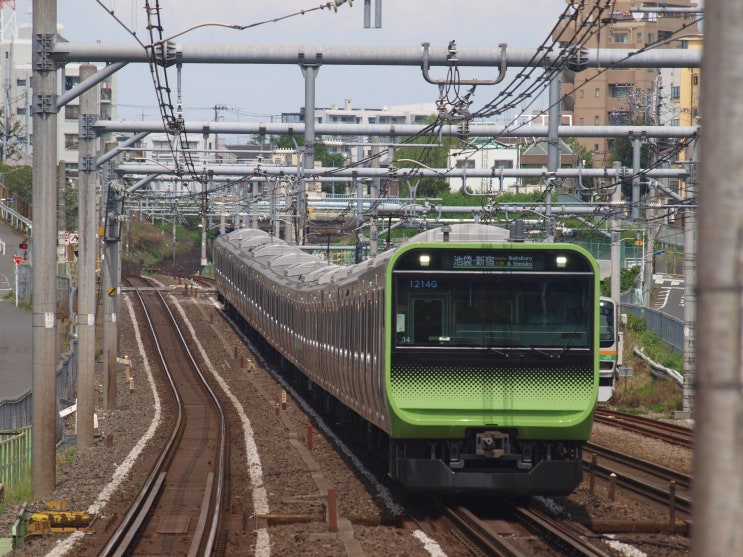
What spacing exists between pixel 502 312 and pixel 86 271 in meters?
11.2

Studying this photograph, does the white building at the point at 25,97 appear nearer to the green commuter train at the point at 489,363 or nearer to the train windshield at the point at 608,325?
the train windshield at the point at 608,325

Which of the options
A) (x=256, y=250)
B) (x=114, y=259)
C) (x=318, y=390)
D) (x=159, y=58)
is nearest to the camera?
(x=159, y=58)

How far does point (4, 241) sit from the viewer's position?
59969mm

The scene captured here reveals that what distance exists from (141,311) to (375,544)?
38869 mm

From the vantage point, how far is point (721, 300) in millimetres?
3455

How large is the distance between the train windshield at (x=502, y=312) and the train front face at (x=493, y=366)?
0.01 metres

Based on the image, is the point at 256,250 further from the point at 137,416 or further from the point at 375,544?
the point at 375,544

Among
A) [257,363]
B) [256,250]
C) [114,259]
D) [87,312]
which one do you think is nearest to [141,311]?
[256,250]

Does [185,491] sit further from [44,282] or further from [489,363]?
[489,363]

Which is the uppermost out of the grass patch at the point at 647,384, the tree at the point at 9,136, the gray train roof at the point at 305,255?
the tree at the point at 9,136

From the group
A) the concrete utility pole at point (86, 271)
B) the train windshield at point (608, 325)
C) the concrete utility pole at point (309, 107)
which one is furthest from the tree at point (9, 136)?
the concrete utility pole at point (309, 107)

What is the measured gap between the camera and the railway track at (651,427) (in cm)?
2034

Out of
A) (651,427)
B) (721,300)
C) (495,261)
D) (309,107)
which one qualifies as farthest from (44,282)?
(651,427)

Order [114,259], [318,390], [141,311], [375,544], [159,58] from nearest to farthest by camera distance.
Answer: [375,544]
[159,58]
[318,390]
[114,259]
[141,311]
